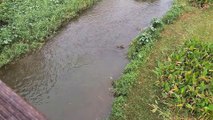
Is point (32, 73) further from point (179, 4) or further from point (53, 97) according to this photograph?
point (179, 4)

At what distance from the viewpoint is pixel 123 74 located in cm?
956

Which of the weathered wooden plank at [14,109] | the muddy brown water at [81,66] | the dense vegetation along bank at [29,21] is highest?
the weathered wooden plank at [14,109]

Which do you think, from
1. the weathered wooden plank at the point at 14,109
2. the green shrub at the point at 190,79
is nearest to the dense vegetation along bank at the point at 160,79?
the green shrub at the point at 190,79

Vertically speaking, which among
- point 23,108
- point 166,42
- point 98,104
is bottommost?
point 98,104

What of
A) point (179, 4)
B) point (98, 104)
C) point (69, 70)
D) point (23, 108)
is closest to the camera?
point (23, 108)

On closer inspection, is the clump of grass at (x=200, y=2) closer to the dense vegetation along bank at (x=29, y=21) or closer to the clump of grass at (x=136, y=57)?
the clump of grass at (x=136, y=57)

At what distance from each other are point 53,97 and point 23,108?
15.4ft

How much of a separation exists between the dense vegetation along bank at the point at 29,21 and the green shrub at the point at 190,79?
4.35 meters

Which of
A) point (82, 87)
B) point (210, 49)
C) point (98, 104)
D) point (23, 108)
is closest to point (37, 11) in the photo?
point (82, 87)

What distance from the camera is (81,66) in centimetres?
999

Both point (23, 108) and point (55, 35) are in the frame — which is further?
point (55, 35)

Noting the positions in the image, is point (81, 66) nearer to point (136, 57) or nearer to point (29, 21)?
point (136, 57)

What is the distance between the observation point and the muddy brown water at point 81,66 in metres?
8.55

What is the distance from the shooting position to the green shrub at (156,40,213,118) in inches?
306
